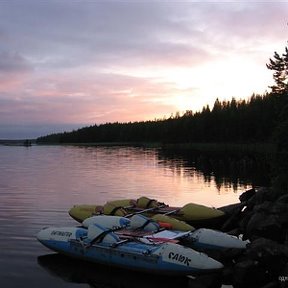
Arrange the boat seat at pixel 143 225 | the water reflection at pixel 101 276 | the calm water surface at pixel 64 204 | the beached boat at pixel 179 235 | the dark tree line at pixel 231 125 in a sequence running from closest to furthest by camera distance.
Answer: the water reflection at pixel 101 276 → the calm water surface at pixel 64 204 → the beached boat at pixel 179 235 → the boat seat at pixel 143 225 → the dark tree line at pixel 231 125

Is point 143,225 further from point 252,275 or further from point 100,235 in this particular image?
point 252,275

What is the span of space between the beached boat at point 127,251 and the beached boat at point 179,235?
88 centimetres

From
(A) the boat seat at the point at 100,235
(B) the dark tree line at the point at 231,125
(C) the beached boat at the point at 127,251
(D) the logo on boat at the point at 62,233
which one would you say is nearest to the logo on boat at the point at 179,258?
(C) the beached boat at the point at 127,251

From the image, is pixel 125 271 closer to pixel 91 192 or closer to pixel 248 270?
pixel 248 270

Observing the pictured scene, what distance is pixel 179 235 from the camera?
61.5ft

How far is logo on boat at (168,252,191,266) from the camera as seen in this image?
15.3 meters

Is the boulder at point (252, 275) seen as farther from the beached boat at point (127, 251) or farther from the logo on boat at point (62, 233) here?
the logo on boat at point (62, 233)

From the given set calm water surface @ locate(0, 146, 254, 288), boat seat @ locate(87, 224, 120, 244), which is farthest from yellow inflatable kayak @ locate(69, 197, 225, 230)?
boat seat @ locate(87, 224, 120, 244)

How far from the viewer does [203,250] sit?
18.2 meters

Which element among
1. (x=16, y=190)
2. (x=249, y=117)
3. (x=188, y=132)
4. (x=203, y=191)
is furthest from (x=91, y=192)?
(x=188, y=132)

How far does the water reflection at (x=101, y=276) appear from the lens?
1598 cm

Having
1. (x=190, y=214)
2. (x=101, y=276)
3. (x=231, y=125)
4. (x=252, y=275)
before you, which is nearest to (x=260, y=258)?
(x=252, y=275)

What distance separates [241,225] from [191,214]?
2.93 metres

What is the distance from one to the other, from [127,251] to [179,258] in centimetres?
222
